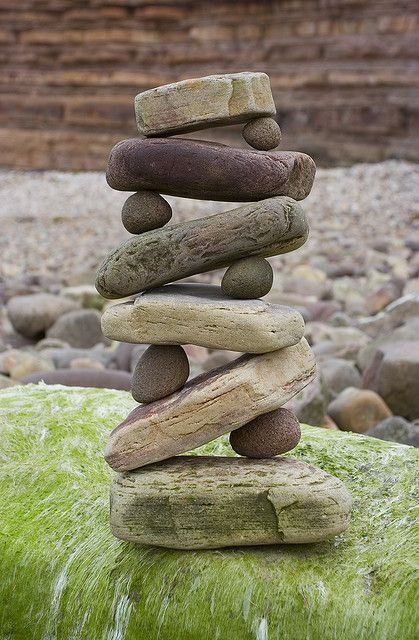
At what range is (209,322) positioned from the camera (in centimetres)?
291

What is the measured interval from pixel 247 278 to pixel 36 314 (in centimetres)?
585

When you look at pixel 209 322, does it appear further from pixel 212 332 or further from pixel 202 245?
pixel 202 245

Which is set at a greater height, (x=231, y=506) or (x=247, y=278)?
(x=247, y=278)

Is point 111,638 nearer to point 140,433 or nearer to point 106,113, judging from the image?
point 140,433

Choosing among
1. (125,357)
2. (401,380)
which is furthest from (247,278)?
(125,357)

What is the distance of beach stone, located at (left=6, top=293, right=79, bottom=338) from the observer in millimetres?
8578

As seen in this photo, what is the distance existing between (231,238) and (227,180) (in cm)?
18

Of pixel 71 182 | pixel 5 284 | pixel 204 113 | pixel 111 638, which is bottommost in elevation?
pixel 71 182

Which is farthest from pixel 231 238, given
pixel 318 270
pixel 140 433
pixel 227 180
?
pixel 318 270

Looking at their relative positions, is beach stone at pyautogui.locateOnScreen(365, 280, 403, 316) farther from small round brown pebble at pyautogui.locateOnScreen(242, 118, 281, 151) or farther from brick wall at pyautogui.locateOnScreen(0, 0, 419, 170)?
brick wall at pyautogui.locateOnScreen(0, 0, 419, 170)

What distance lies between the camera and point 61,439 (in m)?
3.80

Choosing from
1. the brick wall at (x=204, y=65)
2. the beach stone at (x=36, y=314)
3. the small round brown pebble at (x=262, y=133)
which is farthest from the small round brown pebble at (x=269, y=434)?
the brick wall at (x=204, y=65)

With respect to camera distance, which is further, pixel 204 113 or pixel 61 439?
pixel 61 439

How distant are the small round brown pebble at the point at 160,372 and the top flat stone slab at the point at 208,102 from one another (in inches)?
28.2
